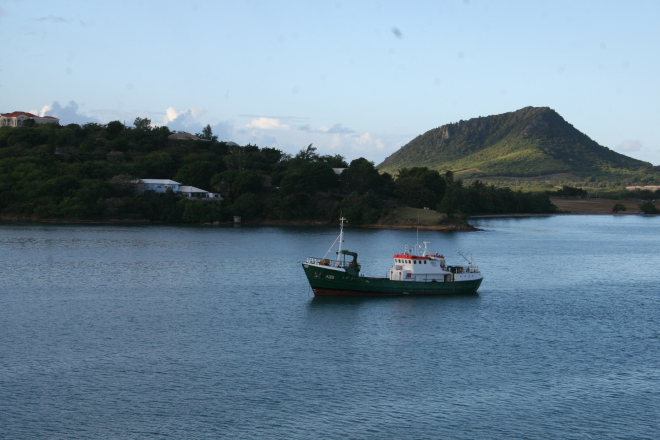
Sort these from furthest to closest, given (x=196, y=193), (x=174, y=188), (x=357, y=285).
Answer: (x=196, y=193) < (x=174, y=188) < (x=357, y=285)

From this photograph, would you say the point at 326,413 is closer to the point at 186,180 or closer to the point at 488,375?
the point at 488,375

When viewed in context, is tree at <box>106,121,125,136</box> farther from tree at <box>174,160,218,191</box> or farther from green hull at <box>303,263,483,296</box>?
green hull at <box>303,263,483,296</box>

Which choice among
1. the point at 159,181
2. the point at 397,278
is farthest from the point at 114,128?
the point at 397,278

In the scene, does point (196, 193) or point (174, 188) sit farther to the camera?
point (196, 193)

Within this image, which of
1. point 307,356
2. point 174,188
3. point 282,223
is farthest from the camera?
point 174,188

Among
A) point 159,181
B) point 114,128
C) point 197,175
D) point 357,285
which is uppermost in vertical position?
point 114,128

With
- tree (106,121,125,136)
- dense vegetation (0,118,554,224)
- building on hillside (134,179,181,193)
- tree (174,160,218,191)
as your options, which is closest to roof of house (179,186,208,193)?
building on hillside (134,179,181,193)

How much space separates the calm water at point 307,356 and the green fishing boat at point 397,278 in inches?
59.2

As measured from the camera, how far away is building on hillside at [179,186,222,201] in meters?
146

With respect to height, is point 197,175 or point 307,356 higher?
point 197,175

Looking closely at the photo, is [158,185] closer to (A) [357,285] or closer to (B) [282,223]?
(B) [282,223]

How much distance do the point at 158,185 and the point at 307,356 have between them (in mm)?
119634

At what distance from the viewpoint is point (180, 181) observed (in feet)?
506

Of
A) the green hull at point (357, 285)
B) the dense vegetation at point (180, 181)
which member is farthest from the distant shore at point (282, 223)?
the green hull at point (357, 285)
